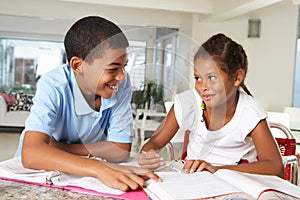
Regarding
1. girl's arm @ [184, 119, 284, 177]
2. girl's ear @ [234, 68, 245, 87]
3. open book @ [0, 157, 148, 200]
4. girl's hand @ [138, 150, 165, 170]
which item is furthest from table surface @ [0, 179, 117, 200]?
girl's ear @ [234, 68, 245, 87]

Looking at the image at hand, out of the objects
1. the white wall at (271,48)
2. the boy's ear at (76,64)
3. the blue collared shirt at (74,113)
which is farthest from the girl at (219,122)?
the white wall at (271,48)

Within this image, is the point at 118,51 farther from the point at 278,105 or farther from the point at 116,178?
the point at 278,105

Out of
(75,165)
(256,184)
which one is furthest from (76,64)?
(256,184)

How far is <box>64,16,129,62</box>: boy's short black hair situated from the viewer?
0.86 m

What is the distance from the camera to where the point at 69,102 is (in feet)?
3.37

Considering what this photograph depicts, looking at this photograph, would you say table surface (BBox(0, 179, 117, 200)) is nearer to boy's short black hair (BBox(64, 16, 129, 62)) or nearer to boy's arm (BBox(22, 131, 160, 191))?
boy's arm (BBox(22, 131, 160, 191))

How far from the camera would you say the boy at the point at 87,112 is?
33.5 inches

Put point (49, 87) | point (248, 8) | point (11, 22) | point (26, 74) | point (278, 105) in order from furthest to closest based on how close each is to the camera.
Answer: point (26, 74), point (11, 22), point (278, 105), point (248, 8), point (49, 87)

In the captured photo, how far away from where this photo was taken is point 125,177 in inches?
31.7

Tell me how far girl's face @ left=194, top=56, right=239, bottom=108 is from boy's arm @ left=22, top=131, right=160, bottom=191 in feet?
0.69

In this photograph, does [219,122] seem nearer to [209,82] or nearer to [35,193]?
A: [209,82]

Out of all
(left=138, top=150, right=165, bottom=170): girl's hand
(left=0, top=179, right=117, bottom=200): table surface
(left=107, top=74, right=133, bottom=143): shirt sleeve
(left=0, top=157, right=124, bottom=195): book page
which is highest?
(left=107, top=74, right=133, bottom=143): shirt sleeve

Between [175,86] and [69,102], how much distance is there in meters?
0.28

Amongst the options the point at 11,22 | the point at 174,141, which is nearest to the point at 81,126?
the point at 174,141
